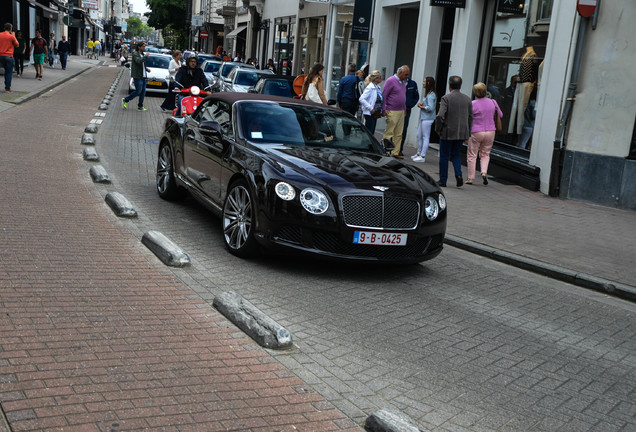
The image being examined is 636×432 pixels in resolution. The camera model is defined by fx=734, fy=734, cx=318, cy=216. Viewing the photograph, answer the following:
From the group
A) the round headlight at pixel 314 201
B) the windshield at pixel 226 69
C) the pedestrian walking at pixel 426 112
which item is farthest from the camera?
the windshield at pixel 226 69

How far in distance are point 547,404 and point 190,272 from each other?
3.24 metres

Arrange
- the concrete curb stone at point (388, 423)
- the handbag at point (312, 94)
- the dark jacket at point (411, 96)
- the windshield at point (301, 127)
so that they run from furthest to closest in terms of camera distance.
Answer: the dark jacket at point (411, 96)
the handbag at point (312, 94)
the windshield at point (301, 127)
the concrete curb stone at point (388, 423)

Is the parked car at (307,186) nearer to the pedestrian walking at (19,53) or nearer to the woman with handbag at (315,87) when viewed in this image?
the woman with handbag at (315,87)

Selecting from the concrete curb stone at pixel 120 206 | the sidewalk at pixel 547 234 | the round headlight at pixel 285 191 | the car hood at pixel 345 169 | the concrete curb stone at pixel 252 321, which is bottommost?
the sidewalk at pixel 547 234

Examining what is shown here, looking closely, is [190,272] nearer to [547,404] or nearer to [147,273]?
[147,273]

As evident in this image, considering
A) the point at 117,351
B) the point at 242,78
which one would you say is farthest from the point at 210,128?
the point at 242,78

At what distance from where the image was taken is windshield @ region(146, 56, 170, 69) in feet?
102

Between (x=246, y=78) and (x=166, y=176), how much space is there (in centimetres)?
1490

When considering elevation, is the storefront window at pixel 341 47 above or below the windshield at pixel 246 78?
above

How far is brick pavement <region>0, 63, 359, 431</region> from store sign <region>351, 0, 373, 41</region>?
16.1 m

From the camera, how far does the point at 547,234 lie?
9570 millimetres

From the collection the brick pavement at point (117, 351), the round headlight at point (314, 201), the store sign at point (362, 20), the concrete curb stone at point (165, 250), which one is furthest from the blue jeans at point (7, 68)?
the round headlight at point (314, 201)

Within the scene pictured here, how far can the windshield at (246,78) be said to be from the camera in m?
23.6

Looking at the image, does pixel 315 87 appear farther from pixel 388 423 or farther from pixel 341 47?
pixel 341 47
